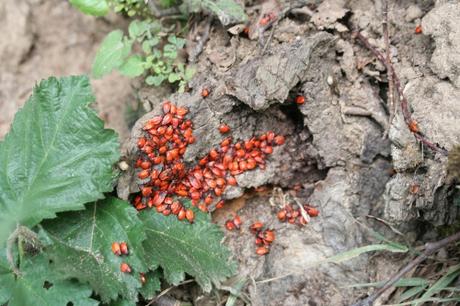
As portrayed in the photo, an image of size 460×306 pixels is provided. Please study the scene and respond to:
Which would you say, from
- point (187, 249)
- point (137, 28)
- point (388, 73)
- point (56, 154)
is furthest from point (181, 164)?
point (388, 73)

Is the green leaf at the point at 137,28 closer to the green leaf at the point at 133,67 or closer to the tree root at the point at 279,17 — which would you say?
the green leaf at the point at 133,67

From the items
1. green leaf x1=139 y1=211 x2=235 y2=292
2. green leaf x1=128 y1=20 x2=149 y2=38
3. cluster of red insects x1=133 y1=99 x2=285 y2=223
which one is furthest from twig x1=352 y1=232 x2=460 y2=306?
green leaf x1=128 y1=20 x2=149 y2=38

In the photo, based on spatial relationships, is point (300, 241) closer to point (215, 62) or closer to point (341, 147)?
point (341, 147)

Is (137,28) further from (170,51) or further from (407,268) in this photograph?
(407,268)

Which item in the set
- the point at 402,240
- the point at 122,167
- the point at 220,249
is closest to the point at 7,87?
the point at 122,167

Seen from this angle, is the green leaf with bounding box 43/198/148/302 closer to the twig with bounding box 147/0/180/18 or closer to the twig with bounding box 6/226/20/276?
the twig with bounding box 6/226/20/276

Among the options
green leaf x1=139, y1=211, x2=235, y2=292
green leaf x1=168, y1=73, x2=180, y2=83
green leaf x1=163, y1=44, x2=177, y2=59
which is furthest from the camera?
green leaf x1=163, y1=44, x2=177, y2=59
